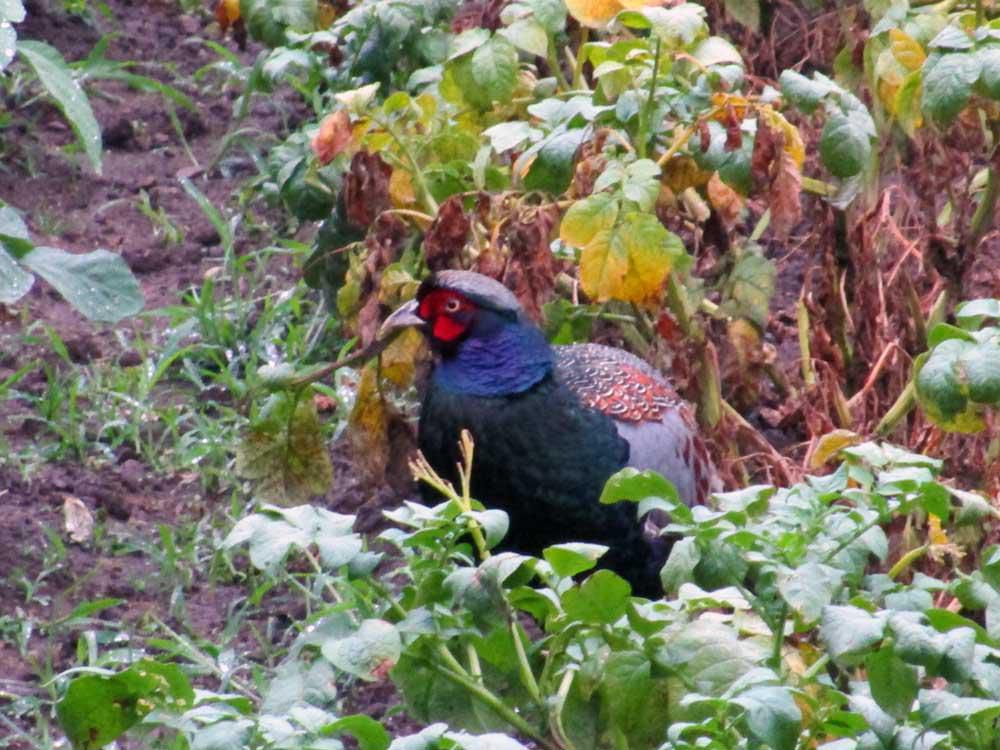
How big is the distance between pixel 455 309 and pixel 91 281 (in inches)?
25.8

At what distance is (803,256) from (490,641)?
119 inches

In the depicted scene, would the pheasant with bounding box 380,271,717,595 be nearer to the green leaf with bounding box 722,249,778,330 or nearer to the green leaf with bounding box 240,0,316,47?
the green leaf with bounding box 722,249,778,330

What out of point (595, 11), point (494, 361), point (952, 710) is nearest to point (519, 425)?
point (494, 361)

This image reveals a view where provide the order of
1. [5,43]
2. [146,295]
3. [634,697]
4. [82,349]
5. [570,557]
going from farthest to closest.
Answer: [146,295]
[82,349]
[5,43]
[634,697]
[570,557]

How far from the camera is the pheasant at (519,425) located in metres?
3.54

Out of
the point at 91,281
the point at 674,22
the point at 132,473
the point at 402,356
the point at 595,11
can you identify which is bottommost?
the point at 132,473

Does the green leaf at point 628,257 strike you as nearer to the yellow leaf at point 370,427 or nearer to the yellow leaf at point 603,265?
the yellow leaf at point 603,265

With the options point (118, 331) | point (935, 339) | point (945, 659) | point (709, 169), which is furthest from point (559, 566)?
point (118, 331)

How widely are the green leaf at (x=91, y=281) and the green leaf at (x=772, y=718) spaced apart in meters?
1.73

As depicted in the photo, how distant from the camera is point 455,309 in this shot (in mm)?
3568

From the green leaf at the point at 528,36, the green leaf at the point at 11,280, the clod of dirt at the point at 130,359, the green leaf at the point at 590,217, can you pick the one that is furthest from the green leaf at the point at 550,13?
the clod of dirt at the point at 130,359

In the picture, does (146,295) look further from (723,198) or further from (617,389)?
(723,198)

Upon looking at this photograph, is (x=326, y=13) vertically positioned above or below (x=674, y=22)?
below

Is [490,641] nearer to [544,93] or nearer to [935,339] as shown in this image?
[935,339]
